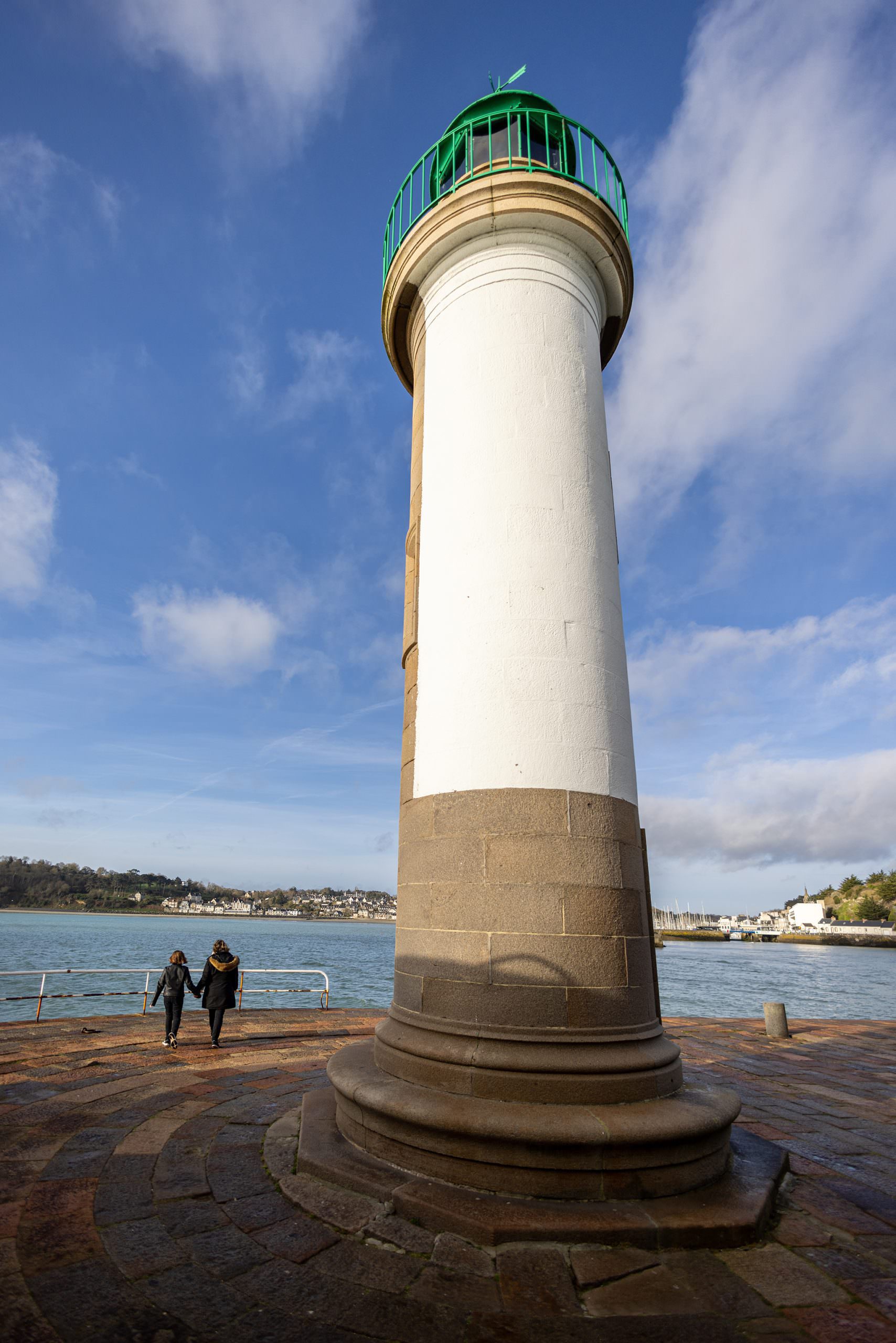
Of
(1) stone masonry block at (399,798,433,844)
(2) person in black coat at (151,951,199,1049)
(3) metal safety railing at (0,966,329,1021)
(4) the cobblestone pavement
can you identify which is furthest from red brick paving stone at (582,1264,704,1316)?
(2) person in black coat at (151,951,199,1049)

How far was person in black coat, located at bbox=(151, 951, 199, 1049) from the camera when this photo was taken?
8.65m

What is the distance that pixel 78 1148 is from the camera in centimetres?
456

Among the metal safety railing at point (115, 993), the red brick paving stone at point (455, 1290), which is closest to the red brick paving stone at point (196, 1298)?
the red brick paving stone at point (455, 1290)

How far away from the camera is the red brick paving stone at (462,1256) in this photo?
3105 millimetres

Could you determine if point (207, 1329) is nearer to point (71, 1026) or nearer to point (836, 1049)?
point (71, 1026)

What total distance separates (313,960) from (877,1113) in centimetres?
5038

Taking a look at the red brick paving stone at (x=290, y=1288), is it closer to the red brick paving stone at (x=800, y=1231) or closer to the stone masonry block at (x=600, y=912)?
the stone masonry block at (x=600, y=912)

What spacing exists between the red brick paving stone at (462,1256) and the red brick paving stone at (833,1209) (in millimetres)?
1960

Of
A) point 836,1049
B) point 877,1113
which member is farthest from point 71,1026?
point 836,1049

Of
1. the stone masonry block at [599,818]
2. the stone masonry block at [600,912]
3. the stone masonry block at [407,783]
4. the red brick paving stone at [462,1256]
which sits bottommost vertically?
the red brick paving stone at [462,1256]

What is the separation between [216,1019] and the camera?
8.81m

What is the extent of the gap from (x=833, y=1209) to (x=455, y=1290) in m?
2.40

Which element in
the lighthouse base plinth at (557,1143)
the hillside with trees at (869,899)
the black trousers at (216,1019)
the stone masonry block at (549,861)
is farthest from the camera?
the hillside with trees at (869,899)

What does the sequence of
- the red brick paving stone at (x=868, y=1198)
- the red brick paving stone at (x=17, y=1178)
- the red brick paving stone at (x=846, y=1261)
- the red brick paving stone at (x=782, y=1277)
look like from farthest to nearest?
the red brick paving stone at (x=868, y=1198), the red brick paving stone at (x=17, y=1178), the red brick paving stone at (x=846, y=1261), the red brick paving stone at (x=782, y=1277)
